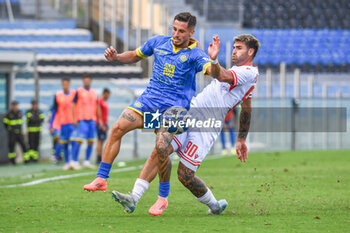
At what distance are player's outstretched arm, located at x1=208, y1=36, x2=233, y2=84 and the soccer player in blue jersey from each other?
0.27 meters

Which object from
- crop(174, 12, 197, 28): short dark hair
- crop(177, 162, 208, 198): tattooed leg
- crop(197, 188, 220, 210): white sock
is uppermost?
crop(174, 12, 197, 28): short dark hair

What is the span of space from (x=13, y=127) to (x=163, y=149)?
11929 millimetres

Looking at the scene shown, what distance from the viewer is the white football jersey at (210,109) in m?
7.17

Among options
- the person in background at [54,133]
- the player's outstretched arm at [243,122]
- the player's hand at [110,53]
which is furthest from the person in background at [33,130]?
the player's outstretched arm at [243,122]

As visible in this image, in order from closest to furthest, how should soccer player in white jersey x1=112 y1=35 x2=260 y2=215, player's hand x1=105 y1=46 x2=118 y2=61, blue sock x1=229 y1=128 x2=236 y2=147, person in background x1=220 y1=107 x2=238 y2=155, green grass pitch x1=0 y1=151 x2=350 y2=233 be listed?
green grass pitch x1=0 y1=151 x2=350 y2=233 → soccer player in white jersey x1=112 y1=35 x2=260 y2=215 → player's hand x1=105 y1=46 x2=118 y2=61 → person in background x1=220 y1=107 x2=238 y2=155 → blue sock x1=229 y1=128 x2=236 y2=147

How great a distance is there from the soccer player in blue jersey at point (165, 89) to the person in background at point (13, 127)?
11360mm

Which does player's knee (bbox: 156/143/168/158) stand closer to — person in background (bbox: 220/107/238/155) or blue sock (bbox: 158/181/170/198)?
blue sock (bbox: 158/181/170/198)

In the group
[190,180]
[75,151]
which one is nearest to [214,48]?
[190,180]

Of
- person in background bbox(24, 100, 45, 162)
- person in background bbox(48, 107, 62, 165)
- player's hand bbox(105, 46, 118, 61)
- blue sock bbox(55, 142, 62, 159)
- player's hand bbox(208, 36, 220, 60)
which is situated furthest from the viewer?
person in background bbox(24, 100, 45, 162)

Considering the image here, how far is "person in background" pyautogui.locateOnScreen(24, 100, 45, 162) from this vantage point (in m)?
18.5

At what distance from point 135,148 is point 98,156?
7.74 ft

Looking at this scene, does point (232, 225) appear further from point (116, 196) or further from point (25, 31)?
point (25, 31)

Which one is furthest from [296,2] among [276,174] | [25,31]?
[276,174]

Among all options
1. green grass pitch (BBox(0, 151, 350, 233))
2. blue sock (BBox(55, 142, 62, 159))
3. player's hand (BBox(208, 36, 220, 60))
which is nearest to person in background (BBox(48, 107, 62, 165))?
blue sock (BBox(55, 142, 62, 159))
